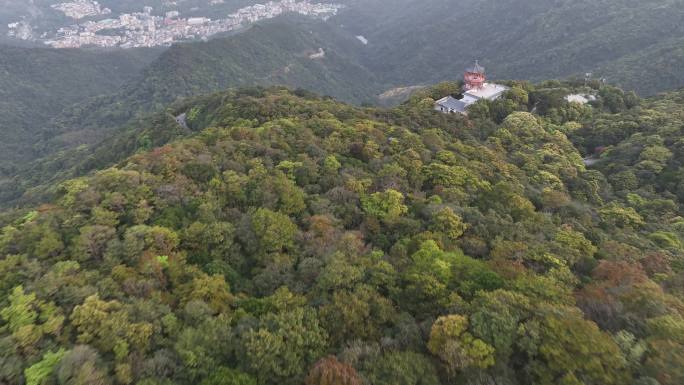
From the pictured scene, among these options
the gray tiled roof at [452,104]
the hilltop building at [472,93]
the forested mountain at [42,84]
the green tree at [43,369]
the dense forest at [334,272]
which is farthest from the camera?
the forested mountain at [42,84]

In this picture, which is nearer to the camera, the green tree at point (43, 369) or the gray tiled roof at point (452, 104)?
the green tree at point (43, 369)

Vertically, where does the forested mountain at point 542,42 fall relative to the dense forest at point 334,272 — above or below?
below

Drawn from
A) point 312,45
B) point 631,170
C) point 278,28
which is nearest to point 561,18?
point 312,45

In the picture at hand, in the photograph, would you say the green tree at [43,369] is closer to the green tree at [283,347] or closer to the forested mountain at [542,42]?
the green tree at [283,347]

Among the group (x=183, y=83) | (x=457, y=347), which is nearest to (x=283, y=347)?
(x=457, y=347)

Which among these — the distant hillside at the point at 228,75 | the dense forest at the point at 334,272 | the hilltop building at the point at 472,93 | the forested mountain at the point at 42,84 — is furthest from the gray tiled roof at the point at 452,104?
the forested mountain at the point at 42,84

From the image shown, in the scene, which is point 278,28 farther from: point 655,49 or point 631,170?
point 631,170

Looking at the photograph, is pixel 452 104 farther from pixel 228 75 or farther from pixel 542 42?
pixel 542 42
